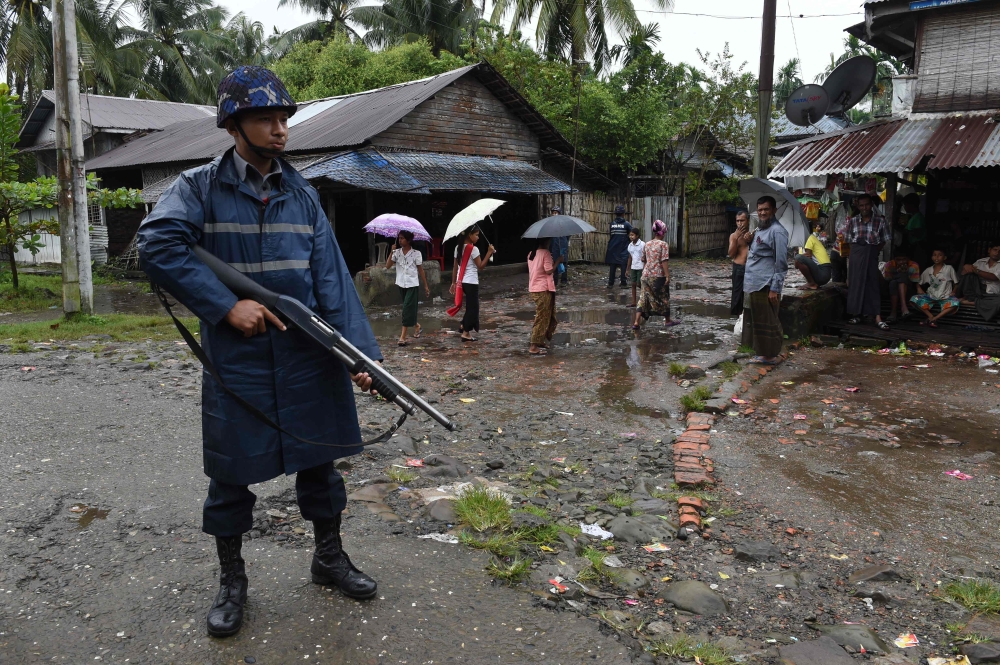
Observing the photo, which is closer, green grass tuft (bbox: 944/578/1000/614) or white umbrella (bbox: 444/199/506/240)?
green grass tuft (bbox: 944/578/1000/614)

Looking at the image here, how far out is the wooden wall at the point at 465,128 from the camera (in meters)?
17.0

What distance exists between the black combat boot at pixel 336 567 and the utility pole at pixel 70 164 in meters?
9.62

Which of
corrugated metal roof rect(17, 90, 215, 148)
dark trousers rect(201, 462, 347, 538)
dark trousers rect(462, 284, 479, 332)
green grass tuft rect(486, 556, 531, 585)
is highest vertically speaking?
corrugated metal roof rect(17, 90, 215, 148)

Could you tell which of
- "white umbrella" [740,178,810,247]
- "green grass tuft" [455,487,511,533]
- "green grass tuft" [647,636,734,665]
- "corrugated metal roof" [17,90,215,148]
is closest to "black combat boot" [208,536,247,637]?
"green grass tuft" [455,487,511,533]

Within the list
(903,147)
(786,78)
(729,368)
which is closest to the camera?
(729,368)

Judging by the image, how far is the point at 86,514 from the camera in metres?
3.82

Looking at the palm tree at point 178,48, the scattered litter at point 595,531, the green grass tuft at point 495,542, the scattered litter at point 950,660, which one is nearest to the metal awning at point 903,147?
the scattered litter at point 595,531

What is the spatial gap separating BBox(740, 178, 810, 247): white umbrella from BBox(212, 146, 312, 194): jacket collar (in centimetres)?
653

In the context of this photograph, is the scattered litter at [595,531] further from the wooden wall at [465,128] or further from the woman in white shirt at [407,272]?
the wooden wall at [465,128]

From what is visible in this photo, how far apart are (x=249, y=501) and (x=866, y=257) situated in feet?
28.9

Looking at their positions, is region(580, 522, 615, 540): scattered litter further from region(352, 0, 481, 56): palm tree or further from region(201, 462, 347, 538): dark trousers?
region(352, 0, 481, 56): palm tree

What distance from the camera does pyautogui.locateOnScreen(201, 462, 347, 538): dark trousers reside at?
271 centimetres

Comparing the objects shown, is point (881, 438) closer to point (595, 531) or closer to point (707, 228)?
point (595, 531)

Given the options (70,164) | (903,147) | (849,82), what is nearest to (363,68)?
(70,164)
